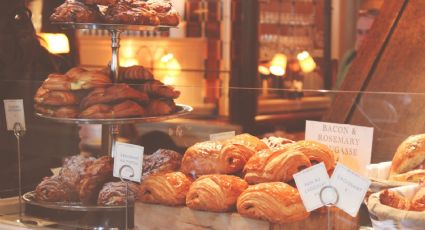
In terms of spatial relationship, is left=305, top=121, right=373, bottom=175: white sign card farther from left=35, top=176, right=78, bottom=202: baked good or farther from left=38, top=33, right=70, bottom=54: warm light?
left=38, top=33, right=70, bottom=54: warm light

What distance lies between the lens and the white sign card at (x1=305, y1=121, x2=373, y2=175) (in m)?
1.69

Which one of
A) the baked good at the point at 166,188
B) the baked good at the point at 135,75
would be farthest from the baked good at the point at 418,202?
the baked good at the point at 135,75

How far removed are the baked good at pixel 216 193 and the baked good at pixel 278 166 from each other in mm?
40

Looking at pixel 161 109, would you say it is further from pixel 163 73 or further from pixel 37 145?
pixel 163 73

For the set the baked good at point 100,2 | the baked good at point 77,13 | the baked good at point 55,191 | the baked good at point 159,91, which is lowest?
the baked good at point 55,191

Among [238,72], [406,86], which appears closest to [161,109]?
[406,86]

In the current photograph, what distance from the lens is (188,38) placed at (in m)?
6.34

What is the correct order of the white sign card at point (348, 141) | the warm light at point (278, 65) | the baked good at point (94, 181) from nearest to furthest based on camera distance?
the white sign card at point (348, 141)
the baked good at point (94, 181)
the warm light at point (278, 65)

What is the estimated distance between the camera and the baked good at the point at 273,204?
159cm

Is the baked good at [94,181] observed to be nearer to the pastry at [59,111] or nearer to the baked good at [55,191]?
the baked good at [55,191]

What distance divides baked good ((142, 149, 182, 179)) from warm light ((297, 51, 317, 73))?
13.7ft

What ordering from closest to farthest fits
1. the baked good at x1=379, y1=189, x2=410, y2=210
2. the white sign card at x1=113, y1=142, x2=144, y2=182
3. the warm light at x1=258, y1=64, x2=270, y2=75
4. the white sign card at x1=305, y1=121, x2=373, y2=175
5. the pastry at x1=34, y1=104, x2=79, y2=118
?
the baked good at x1=379, y1=189, x2=410, y2=210 < the white sign card at x1=305, y1=121, x2=373, y2=175 < the white sign card at x1=113, y1=142, x2=144, y2=182 < the pastry at x1=34, y1=104, x2=79, y2=118 < the warm light at x1=258, y1=64, x2=270, y2=75

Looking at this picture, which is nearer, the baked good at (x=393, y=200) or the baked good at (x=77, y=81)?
the baked good at (x=393, y=200)

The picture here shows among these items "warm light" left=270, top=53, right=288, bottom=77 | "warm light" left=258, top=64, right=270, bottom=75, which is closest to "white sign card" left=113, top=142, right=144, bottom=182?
"warm light" left=258, top=64, right=270, bottom=75
